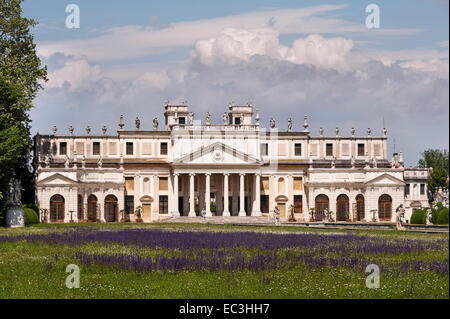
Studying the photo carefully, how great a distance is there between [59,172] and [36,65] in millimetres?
16442

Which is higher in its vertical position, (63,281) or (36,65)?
(36,65)

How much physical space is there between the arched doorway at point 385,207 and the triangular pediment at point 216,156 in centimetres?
1617

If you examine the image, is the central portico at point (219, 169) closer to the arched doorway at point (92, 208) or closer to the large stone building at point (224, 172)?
the large stone building at point (224, 172)

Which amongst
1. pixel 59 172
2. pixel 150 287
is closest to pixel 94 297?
pixel 150 287

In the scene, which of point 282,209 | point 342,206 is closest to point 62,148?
point 282,209

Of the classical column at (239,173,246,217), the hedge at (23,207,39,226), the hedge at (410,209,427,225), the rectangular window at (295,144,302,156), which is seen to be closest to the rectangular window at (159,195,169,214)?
the classical column at (239,173,246,217)

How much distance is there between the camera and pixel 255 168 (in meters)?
96.0

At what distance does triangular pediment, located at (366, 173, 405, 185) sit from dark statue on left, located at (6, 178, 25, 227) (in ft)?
153

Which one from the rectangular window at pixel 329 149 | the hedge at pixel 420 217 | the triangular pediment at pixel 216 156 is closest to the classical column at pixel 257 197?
the triangular pediment at pixel 216 156

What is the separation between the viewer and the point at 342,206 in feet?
318

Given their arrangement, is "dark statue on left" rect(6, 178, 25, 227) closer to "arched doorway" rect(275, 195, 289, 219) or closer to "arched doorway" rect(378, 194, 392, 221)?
"arched doorway" rect(275, 195, 289, 219)

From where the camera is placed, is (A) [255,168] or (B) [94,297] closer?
(B) [94,297]
